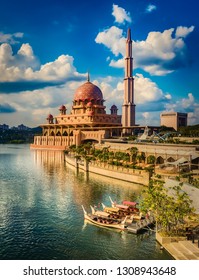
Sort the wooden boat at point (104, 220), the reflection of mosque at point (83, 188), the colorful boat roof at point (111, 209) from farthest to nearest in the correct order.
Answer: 1. the reflection of mosque at point (83, 188)
2. the colorful boat roof at point (111, 209)
3. the wooden boat at point (104, 220)

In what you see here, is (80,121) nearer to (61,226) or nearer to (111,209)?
(111,209)

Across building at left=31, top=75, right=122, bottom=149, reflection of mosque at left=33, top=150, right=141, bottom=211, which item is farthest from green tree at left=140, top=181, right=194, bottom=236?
building at left=31, top=75, right=122, bottom=149

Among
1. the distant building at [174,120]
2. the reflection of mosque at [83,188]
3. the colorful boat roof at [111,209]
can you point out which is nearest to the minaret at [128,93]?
the distant building at [174,120]

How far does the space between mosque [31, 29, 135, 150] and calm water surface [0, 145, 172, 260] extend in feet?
74.1

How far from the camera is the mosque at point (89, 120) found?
46.9 meters

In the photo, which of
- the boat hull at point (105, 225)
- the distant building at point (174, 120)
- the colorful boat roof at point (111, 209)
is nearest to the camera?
the boat hull at point (105, 225)

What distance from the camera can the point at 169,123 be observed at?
49.7 metres

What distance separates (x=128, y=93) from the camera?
157 ft

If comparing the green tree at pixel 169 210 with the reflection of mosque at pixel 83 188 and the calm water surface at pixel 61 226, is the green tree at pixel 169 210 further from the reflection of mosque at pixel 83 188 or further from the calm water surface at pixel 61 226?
the reflection of mosque at pixel 83 188

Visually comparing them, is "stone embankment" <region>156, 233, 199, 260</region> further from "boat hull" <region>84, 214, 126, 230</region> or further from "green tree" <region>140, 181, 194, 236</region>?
"boat hull" <region>84, 214, 126, 230</region>

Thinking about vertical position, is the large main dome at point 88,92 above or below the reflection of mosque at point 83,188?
above

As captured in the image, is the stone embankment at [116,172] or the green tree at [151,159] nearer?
the stone embankment at [116,172]
